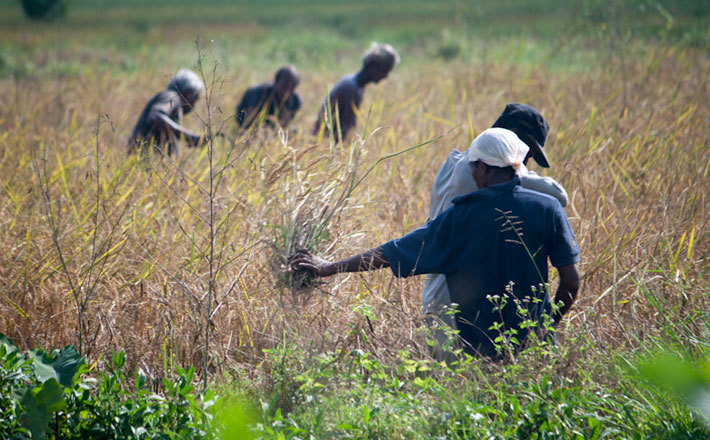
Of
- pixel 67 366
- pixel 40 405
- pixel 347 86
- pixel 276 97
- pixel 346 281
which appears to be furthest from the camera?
pixel 276 97

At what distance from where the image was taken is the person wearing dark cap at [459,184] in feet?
8.01

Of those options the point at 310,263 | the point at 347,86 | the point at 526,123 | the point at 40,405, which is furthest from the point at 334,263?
the point at 347,86

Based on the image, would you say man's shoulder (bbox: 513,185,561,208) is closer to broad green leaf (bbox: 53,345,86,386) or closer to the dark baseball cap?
the dark baseball cap

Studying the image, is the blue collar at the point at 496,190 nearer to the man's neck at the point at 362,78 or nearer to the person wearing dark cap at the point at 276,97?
the man's neck at the point at 362,78

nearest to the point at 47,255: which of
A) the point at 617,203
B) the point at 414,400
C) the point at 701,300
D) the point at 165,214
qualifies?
the point at 165,214

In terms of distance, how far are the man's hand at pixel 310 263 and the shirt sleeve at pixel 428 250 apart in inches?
10.6

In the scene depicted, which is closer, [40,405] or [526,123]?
[40,405]

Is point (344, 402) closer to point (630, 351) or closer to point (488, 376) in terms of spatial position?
point (488, 376)

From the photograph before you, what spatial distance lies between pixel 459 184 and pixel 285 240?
77 centimetres

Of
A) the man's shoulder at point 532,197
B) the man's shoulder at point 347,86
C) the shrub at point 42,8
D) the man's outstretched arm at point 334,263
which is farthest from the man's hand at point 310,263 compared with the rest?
the shrub at point 42,8

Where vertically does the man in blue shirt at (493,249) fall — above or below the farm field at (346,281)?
above

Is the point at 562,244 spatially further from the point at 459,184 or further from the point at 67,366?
the point at 67,366

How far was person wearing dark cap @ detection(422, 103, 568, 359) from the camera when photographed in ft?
8.01

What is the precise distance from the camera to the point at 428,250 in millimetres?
2303
